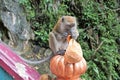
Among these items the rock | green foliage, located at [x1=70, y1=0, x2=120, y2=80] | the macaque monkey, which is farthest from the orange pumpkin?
green foliage, located at [x1=70, y1=0, x2=120, y2=80]

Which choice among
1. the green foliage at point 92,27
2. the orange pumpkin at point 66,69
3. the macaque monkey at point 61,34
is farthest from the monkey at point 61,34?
the orange pumpkin at point 66,69

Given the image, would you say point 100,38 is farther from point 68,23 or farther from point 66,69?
point 66,69

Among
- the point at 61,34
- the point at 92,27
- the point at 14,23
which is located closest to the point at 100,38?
the point at 92,27

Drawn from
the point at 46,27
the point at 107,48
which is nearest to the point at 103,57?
the point at 107,48

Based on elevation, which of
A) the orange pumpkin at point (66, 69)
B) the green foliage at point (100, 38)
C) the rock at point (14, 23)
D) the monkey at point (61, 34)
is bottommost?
the green foliage at point (100, 38)

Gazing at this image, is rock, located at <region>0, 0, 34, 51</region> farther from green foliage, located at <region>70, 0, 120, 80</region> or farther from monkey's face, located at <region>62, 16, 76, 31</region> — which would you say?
monkey's face, located at <region>62, 16, 76, 31</region>

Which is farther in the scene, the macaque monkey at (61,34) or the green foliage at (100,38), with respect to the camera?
the green foliage at (100,38)

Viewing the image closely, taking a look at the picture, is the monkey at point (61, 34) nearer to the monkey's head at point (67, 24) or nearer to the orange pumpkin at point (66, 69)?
the monkey's head at point (67, 24)

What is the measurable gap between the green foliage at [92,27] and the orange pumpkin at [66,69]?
143 inches

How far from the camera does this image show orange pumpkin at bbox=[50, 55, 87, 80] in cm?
136

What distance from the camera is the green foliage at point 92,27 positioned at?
5.59m

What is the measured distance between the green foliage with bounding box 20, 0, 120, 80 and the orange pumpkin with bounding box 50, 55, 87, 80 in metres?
3.62

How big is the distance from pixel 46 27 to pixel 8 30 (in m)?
1.21

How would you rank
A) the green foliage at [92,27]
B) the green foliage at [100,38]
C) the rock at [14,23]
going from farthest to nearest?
1. the green foliage at [100,38]
2. the green foliage at [92,27]
3. the rock at [14,23]
